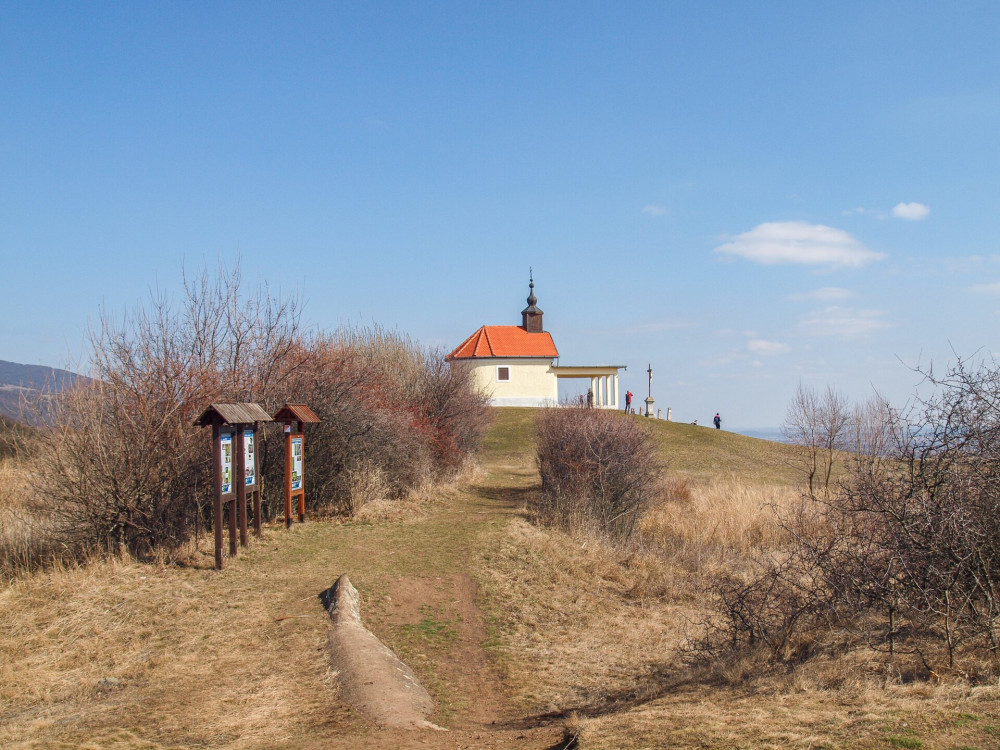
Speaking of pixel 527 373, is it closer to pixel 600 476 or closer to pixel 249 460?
pixel 600 476

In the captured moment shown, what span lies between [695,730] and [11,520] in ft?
31.7

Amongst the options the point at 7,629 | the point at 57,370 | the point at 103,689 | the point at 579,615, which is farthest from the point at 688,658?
the point at 57,370

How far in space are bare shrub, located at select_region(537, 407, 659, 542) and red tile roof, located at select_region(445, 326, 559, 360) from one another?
3059 cm

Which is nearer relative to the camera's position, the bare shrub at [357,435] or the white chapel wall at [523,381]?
the bare shrub at [357,435]

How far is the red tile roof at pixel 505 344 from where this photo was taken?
47.7 metres

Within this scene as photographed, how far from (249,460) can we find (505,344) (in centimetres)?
3768

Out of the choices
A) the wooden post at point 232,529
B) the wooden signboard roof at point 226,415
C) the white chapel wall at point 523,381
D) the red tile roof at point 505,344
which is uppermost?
the red tile roof at point 505,344

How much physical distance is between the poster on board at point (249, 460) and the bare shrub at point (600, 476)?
585 cm

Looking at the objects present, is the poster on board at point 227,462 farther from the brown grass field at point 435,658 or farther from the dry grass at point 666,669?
the dry grass at point 666,669

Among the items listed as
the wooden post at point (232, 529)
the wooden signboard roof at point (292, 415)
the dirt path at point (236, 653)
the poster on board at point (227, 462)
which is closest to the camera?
the dirt path at point (236, 653)

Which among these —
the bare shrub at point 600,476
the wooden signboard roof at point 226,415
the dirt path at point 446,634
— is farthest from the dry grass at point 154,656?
the bare shrub at point 600,476

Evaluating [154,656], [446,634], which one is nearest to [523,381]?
[446,634]

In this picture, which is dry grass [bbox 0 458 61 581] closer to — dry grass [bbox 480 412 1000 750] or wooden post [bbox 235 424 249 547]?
wooden post [bbox 235 424 249 547]

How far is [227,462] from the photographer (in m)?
10.6
